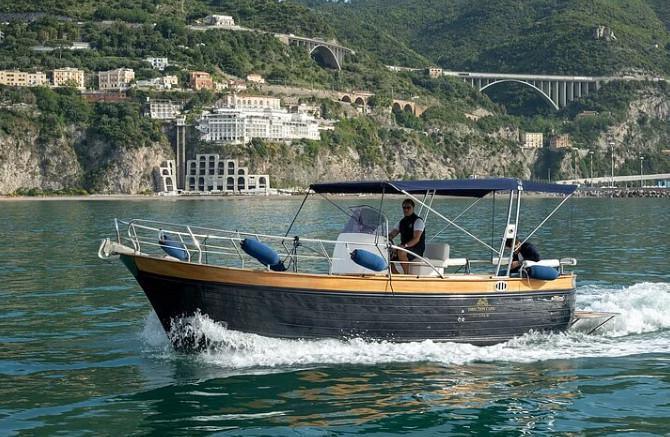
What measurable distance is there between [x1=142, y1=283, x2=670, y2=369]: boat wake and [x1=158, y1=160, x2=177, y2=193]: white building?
10863 cm

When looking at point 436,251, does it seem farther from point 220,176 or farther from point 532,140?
point 532,140

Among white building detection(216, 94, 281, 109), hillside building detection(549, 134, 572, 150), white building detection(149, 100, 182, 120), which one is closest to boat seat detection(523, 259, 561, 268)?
white building detection(149, 100, 182, 120)

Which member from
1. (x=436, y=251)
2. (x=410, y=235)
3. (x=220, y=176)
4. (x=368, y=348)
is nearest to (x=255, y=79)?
(x=220, y=176)

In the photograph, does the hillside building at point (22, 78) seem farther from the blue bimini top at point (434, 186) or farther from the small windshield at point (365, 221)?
the small windshield at point (365, 221)

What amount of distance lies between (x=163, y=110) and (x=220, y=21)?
115ft

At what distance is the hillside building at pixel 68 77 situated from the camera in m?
130

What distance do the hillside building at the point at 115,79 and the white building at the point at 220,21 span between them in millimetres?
28203

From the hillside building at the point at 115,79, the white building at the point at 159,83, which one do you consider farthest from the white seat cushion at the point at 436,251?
the hillside building at the point at 115,79

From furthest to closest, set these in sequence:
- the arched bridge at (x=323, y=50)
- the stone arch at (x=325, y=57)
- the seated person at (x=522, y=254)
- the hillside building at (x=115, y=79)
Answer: the stone arch at (x=325, y=57)
the arched bridge at (x=323, y=50)
the hillside building at (x=115, y=79)
the seated person at (x=522, y=254)

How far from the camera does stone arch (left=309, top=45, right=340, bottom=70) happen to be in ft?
552

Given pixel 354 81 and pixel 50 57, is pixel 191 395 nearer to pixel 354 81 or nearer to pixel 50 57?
pixel 50 57

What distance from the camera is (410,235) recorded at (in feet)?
51.1

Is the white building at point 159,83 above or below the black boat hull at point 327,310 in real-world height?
above

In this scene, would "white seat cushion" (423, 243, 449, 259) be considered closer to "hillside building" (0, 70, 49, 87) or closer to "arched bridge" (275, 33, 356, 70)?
"hillside building" (0, 70, 49, 87)
